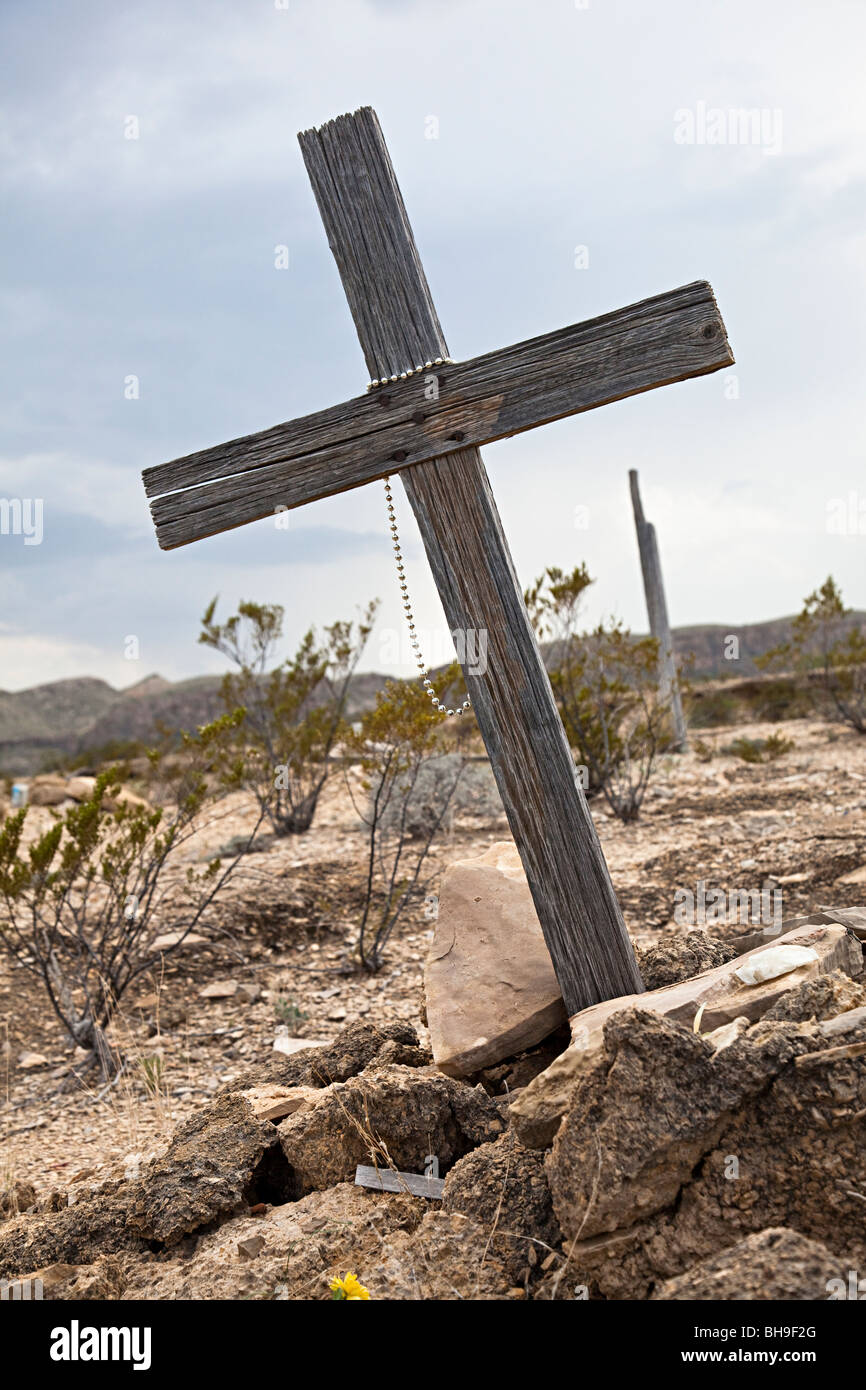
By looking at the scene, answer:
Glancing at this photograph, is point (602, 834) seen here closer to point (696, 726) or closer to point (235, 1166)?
point (235, 1166)

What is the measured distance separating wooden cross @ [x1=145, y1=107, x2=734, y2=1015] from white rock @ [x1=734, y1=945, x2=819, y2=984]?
0.40 m

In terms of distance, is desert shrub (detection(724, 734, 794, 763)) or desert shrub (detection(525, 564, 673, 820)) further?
desert shrub (detection(724, 734, 794, 763))

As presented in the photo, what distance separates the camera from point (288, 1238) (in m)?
2.31

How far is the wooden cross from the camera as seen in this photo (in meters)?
2.54

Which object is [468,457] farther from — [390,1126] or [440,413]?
[390,1126]

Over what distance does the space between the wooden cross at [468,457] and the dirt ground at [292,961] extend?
152 cm

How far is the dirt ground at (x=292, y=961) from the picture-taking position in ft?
13.1

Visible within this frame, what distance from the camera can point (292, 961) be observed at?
18.5ft

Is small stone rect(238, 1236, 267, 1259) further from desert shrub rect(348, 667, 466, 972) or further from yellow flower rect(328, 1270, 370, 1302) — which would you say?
desert shrub rect(348, 667, 466, 972)

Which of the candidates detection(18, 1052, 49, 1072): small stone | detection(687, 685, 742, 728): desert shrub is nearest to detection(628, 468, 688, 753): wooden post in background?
detection(687, 685, 742, 728): desert shrub
